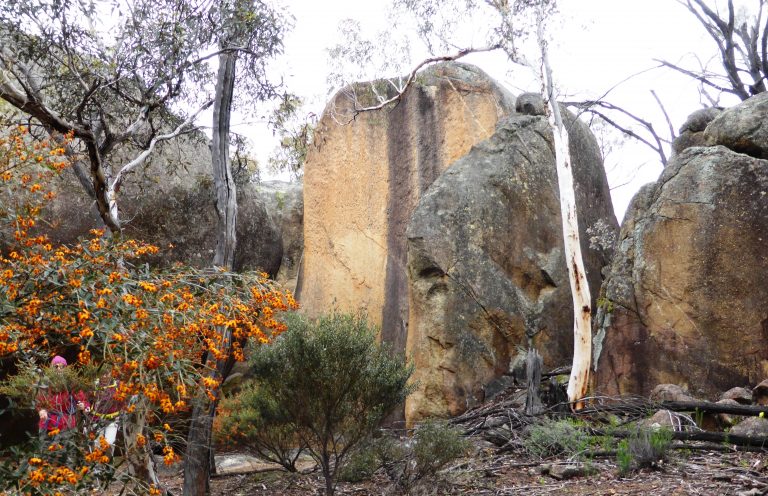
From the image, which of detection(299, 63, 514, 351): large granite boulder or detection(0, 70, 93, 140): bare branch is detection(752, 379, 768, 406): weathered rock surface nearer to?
detection(299, 63, 514, 351): large granite boulder

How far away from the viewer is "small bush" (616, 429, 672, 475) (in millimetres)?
7445

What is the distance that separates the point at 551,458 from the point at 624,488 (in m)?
1.49

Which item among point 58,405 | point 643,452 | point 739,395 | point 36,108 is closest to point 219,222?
point 58,405

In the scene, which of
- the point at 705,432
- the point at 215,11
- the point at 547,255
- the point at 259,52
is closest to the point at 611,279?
the point at 547,255

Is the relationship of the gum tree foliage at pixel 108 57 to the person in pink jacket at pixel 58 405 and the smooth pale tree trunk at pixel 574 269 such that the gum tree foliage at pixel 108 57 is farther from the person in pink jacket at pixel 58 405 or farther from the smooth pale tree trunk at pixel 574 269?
the smooth pale tree trunk at pixel 574 269

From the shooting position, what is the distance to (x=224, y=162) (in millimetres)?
10062

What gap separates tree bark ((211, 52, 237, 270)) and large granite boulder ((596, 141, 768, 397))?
5.24 meters

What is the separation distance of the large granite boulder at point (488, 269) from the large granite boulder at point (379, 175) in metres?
1.52

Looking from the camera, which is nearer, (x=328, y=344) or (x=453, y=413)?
(x=328, y=344)

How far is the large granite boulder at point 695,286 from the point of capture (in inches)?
377

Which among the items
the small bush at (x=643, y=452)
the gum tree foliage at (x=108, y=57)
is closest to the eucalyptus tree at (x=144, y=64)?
the gum tree foliage at (x=108, y=57)

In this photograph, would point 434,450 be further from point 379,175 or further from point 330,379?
point 379,175

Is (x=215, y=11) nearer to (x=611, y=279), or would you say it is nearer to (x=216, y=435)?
(x=216, y=435)

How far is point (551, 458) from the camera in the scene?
28.0 feet
